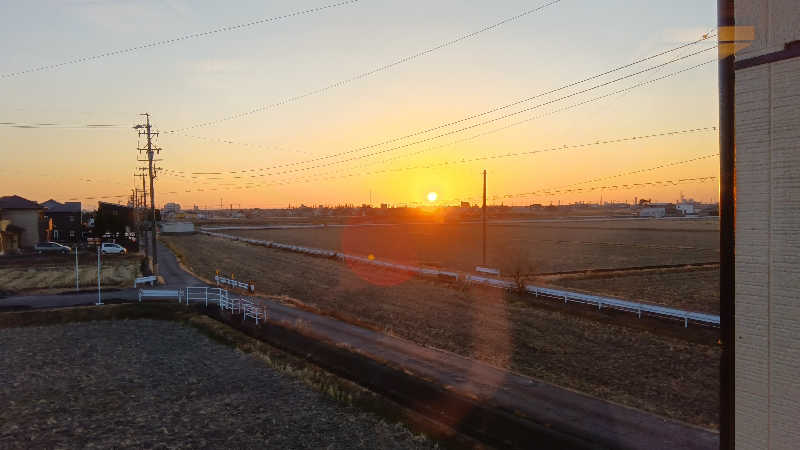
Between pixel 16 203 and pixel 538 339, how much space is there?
74.2m

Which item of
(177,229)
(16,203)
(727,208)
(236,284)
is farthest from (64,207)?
(727,208)

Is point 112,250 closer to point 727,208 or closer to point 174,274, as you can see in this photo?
point 174,274

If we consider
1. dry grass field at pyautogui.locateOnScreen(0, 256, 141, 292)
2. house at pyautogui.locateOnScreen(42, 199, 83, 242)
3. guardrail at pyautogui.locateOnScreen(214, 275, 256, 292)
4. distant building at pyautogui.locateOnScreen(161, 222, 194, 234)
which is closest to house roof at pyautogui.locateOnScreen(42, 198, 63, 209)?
house at pyautogui.locateOnScreen(42, 199, 83, 242)

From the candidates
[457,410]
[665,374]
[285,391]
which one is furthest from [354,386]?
[665,374]

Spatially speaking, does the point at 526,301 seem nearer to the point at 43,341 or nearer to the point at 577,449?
the point at 577,449

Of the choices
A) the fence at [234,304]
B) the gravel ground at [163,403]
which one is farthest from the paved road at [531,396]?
the fence at [234,304]

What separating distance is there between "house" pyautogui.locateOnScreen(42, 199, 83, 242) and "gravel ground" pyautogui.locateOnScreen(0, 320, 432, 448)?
66.4 meters

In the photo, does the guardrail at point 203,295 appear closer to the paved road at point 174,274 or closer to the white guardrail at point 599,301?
the paved road at point 174,274

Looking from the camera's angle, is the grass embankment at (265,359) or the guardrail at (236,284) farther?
the guardrail at (236,284)

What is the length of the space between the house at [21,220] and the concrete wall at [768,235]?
242 feet

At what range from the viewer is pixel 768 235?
6.91m

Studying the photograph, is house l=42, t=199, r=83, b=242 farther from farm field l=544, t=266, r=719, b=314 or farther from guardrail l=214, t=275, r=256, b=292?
farm field l=544, t=266, r=719, b=314

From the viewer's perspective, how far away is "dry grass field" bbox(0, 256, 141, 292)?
1358 inches

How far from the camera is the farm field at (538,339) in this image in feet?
46.9
